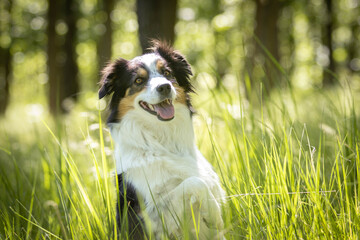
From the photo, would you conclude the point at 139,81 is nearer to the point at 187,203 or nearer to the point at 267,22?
the point at 187,203

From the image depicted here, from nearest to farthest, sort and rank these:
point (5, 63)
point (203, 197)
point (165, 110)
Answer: point (203, 197) < point (165, 110) < point (5, 63)

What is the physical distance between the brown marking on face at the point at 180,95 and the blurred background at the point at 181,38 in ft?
0.67

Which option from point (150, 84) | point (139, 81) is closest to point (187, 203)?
point (150, 84)

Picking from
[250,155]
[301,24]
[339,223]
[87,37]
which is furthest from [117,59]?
[301,24]

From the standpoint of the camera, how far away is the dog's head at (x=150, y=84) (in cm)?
269

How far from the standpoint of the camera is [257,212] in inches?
81.7

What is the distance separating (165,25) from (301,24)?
1959cm

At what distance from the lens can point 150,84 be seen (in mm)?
2754

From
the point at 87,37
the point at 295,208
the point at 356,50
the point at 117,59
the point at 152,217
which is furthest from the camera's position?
the point at 356,50

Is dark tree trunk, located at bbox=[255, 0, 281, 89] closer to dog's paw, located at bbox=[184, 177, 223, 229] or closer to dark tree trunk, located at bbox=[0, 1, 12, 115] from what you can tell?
dog's paw, located at bbox=[184, 177, 223, 229]

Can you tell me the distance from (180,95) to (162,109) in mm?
303

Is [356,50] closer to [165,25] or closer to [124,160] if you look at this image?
[165,25]

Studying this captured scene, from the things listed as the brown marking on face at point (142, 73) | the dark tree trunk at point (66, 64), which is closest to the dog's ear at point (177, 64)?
the brown marking on face at point (142, 73)

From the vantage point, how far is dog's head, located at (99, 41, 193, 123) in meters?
2.69
